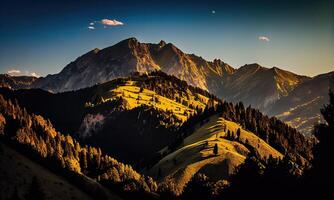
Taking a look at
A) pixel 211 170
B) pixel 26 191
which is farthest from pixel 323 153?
pixel 211 170

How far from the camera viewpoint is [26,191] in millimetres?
87688

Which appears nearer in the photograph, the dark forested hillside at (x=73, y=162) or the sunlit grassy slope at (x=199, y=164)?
the dark forested hillside at (x=73, y=162)

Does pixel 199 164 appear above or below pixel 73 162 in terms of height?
above

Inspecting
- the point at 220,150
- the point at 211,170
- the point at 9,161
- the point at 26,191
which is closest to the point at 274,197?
the point at 26,191

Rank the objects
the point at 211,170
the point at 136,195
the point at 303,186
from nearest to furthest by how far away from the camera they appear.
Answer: the point at 303,186 < the point at 136,195 < the point at 211,170

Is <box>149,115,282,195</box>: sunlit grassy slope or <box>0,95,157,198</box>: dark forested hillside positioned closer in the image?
<box>0,95,157,198</box>: dark forested hillside

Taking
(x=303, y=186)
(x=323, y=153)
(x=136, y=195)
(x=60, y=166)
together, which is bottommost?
(x=136, y=195)

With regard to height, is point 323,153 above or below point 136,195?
above

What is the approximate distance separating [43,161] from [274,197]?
91217 mm

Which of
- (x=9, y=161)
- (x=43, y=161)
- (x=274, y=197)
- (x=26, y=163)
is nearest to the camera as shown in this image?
(x=274, y=197)

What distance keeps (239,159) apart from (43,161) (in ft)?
293

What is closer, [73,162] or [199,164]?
[199,164]

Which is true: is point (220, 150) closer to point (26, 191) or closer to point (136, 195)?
point (136, 195)

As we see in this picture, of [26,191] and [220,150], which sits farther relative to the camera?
[220,150]
